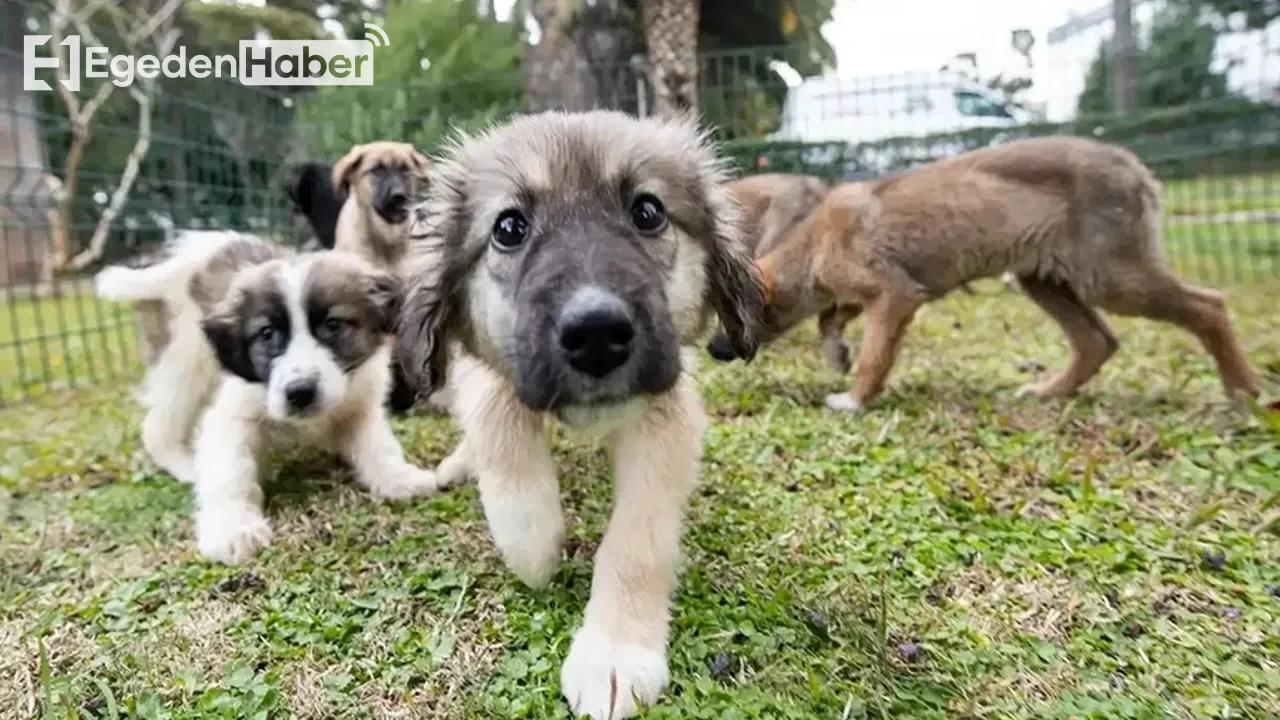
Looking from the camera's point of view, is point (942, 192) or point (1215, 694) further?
point (942, 192)

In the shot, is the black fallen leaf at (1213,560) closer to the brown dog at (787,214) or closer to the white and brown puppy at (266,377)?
the white and brown puppy at (266,377)

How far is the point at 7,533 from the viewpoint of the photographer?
3.00m

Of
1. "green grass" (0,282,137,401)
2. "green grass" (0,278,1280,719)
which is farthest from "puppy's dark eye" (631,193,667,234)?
"green grass" (0,282,137,401)

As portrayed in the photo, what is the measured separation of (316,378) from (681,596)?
1.47m

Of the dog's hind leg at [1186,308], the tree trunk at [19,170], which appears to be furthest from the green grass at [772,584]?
the tree trunk at [19,170]

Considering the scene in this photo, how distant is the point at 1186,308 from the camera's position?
4.01 m

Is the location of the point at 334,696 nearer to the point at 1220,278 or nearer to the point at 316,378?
the point at 316,378

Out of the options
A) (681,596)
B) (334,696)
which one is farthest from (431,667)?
(681,596)

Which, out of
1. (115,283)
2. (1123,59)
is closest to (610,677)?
(115,283)

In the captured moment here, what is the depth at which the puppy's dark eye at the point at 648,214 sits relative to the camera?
2.35 m

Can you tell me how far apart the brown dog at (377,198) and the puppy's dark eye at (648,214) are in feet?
8.53

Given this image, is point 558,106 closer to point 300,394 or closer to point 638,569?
point 300,394

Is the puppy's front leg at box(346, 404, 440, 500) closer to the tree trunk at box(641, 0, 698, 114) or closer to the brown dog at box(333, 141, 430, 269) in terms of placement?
the brown dog at box(333, 141, 430, 269)

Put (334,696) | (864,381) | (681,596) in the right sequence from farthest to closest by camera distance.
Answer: (864,381) → (681,596) → (334,696)
